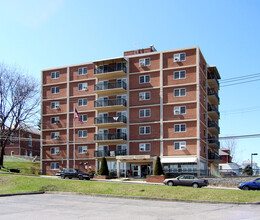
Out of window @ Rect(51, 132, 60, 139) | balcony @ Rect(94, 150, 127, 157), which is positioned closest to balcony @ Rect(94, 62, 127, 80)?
→ balcony @ Rect(94, 150, 127, 157)

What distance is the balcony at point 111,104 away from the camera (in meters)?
55.8

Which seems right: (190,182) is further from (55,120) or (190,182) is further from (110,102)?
(55,120)

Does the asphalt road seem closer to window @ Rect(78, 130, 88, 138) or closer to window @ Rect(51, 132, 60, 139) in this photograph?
window @ Rect(78, 130, 88, 138)

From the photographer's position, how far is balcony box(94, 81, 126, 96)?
184 feet

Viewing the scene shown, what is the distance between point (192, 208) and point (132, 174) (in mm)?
33744

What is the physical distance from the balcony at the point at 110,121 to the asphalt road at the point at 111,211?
31.5 meters

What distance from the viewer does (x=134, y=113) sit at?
5581 cm

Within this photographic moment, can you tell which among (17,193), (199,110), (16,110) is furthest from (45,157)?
(17,193)

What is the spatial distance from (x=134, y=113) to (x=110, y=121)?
3625 millimetres

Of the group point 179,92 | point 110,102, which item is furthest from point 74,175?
point 179,92

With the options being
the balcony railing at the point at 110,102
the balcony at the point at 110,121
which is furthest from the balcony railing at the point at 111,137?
the balcony railing at the point at 110,102

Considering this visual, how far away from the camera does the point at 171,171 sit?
169 ft

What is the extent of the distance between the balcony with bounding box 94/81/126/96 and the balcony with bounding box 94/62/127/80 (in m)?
1.41

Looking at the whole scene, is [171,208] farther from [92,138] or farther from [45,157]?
[45,157]
